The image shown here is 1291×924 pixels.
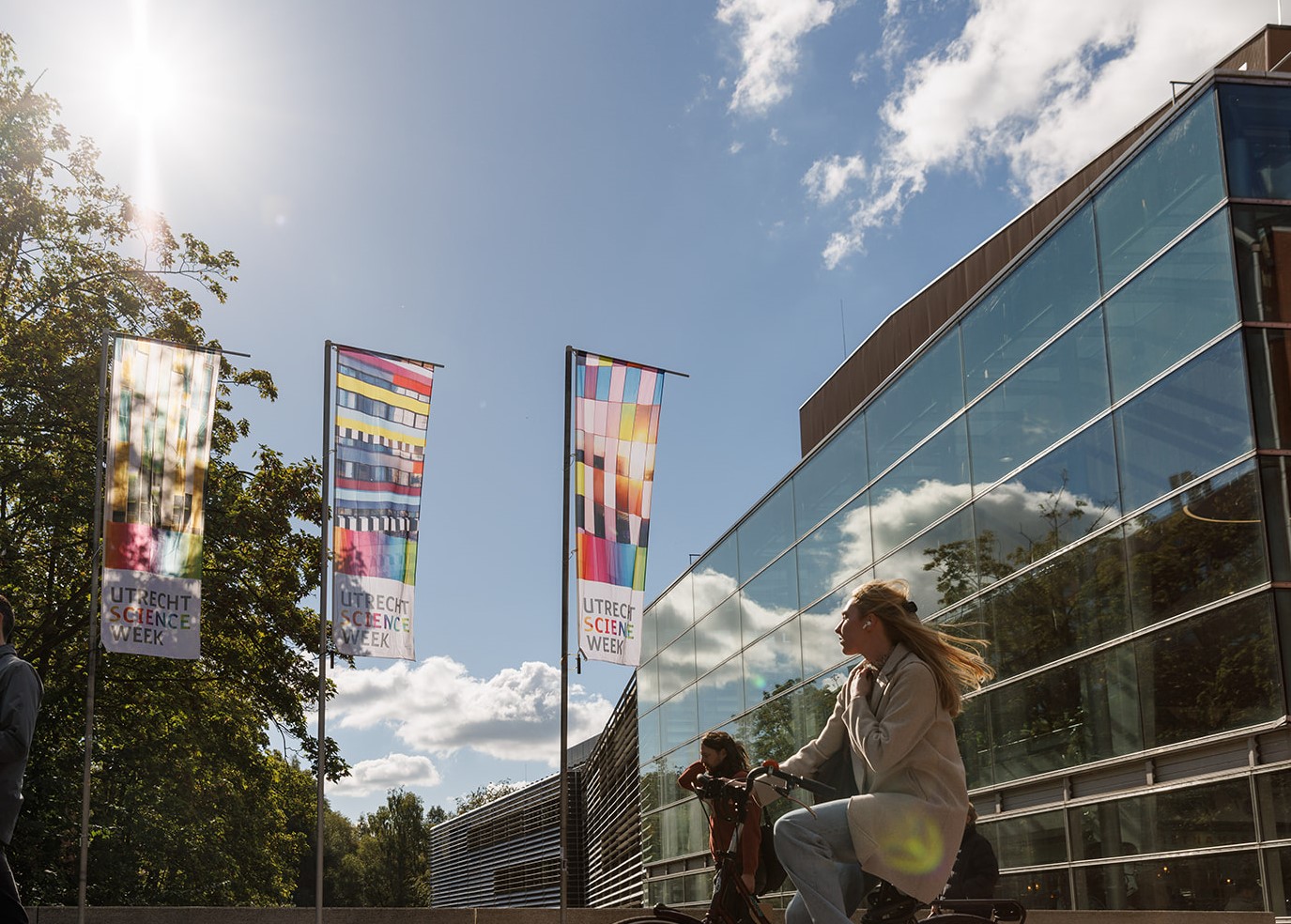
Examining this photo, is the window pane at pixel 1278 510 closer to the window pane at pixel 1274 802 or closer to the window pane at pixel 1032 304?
the window pane at pixel 1274 802

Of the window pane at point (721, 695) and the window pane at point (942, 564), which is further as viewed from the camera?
the window pane at point (721, 695)

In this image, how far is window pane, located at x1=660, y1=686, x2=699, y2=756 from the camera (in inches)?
1331

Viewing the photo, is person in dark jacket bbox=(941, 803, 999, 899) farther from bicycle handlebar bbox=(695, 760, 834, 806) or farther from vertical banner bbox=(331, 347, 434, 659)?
vertical banner bbox=(331, 347, 434, 659)

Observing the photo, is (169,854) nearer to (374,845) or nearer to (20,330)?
(20,330)

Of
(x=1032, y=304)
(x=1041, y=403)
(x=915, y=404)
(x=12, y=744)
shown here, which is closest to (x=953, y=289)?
(x=915, y=404)

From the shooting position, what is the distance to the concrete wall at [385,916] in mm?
10547

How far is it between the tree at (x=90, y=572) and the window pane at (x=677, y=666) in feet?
37.4

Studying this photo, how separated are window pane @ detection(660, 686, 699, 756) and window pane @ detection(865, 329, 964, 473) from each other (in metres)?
12.3

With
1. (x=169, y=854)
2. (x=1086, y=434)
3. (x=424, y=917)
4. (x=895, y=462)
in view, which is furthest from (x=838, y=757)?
(x=169, y=854)

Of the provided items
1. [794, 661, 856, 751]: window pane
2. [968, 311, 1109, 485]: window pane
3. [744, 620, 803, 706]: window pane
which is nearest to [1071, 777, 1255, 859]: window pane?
[968, 311, 1109, 485]: window pane

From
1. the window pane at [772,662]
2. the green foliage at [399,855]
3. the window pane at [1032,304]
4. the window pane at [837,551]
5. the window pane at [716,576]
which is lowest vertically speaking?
the green foliage at [399,855]

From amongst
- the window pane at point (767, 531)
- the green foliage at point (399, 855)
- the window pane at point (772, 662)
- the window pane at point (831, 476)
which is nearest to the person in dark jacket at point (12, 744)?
the window pane at point (831, 476)

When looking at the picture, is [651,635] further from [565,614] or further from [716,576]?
[565,614]

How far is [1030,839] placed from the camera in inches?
695
